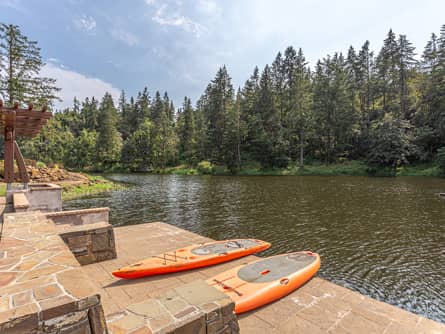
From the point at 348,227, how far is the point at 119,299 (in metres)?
8.86

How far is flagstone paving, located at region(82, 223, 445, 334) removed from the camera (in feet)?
10.1

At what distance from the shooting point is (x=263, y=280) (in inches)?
155

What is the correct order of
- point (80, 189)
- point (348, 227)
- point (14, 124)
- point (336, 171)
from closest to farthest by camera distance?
point (14, 124), point (348, 227), point (80, 189), point (336, 171)

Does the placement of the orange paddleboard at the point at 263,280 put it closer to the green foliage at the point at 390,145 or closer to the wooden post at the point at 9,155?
the wooden post at the point at 9,155

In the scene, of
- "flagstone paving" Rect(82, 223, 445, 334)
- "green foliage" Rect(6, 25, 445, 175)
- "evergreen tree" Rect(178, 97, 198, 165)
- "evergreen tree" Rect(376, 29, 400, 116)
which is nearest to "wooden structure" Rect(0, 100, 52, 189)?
"flagstone paving" Rect(82, 223, 445, 334)

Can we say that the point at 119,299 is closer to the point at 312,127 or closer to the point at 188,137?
the point at 312,127

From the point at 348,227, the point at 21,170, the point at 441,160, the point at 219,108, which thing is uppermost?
the point at 219,108

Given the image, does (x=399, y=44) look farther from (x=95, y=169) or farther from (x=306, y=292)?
(x=95, y=169)

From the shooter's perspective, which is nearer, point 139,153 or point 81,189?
point 81,189

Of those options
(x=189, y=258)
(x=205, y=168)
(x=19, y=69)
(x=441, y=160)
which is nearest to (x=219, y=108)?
(x=205, y=168)

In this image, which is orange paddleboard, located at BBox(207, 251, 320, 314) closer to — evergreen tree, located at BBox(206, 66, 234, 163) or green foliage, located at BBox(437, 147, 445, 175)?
green foliage, located at BBox(437, 147, 445, 175)

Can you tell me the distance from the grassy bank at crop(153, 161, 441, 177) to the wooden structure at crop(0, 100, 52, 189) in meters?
30.4

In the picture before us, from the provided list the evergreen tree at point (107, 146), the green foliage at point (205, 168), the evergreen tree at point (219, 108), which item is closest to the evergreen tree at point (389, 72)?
the evergreen tree at point (219, 108)

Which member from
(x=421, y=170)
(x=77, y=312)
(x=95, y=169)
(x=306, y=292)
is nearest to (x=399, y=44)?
(x=421, y=170)
